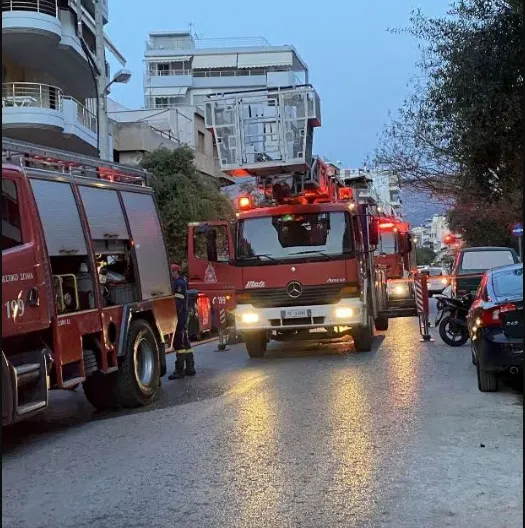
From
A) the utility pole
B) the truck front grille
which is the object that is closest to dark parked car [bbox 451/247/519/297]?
the truck front grille

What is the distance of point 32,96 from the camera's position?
71.2 ft

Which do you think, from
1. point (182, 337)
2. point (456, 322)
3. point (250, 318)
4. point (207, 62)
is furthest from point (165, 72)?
point (182, 337)

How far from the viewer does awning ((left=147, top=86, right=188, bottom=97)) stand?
68.8 m

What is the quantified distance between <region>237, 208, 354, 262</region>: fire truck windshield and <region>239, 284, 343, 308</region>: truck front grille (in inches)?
20.6

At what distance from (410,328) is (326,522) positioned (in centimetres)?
1400

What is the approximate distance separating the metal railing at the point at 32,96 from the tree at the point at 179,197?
4.06 m

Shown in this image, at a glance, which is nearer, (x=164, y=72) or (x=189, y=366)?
(x=189, y=366)

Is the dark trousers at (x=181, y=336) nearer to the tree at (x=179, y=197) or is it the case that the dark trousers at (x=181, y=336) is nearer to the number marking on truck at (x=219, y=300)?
the number marking on truck at (x=219, y=300)

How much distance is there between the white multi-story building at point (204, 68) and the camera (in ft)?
227

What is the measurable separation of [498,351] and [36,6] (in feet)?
57.8

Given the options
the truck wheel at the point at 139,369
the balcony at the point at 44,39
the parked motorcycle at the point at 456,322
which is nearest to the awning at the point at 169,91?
the balcony at the point at 44,39

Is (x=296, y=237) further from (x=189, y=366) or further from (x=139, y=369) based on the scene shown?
(x=139, y=369)

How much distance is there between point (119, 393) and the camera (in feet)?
29.5

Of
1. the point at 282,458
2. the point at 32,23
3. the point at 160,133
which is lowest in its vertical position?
the point at 282,458
